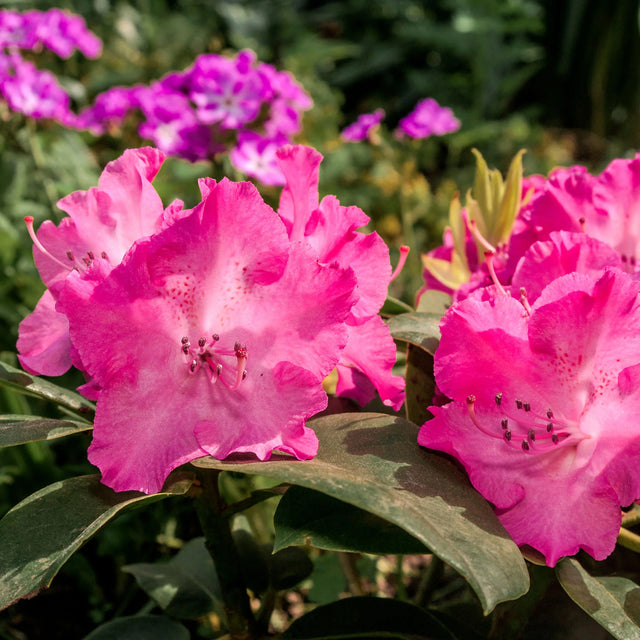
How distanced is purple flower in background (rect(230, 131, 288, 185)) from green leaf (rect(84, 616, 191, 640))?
1030 mm

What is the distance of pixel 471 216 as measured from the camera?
816 mm

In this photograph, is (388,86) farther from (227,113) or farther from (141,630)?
(141,630)

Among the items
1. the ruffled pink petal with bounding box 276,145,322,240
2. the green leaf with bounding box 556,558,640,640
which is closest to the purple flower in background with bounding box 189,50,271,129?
the ruffled pink petal with bounding box 276,145,322,240

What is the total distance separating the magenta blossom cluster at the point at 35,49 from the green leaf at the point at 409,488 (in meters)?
1.43

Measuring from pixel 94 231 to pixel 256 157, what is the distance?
3.45 ft

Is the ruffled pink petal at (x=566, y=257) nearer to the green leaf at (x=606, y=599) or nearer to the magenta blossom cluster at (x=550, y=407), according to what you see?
the magenta blossom cluster at (x=550, y=407)

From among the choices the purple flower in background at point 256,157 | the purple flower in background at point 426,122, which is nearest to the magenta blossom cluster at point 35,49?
the purple flower in background at point 256,157

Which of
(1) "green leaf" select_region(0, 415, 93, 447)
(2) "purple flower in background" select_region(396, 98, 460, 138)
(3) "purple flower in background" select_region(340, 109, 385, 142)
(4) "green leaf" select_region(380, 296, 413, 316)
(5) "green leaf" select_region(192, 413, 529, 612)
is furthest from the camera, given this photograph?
(2) "purple flower in background" select_region(396, 98, 460, 138)

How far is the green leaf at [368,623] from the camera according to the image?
2.38ft

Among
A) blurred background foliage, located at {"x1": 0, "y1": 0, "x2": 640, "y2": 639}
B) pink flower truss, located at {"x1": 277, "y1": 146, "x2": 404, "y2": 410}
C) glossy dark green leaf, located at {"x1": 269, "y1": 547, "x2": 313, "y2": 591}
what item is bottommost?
blurred background foliage, located at {"x1": 0, "y1": 0, "x2": 640, "y2": 639}

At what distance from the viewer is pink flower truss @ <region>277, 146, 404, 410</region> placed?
2.08ft

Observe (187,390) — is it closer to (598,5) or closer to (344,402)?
(344,402)

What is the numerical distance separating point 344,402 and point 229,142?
1131 mm

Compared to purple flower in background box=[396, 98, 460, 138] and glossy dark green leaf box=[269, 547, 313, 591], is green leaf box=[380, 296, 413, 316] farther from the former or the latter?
purple flower in background box=[396, 98, 460, 138]
